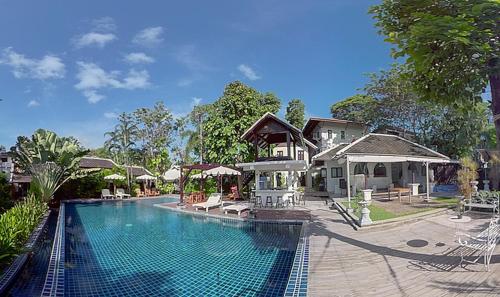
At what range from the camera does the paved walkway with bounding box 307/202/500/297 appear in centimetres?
554

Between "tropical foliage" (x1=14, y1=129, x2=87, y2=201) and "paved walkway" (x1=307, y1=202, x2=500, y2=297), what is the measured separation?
2111 centimetres

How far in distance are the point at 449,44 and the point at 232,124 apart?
22.6m

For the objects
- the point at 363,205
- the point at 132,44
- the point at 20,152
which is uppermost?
the point at 132,44

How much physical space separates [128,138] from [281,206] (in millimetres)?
34077

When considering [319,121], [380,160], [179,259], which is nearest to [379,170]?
[380,160]

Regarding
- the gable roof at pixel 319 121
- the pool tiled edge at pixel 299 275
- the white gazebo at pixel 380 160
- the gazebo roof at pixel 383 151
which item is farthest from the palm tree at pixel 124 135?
the pool tiled edge at pixel 299 275

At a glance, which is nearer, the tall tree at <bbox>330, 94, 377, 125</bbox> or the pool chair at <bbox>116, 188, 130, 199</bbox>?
the pool chair at <bbox>116, 188, 130, 199</bbox>

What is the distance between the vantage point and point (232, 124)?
1087 inches

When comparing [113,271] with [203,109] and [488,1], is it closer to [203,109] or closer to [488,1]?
[488,1]

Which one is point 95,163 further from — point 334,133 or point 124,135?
point 334,133

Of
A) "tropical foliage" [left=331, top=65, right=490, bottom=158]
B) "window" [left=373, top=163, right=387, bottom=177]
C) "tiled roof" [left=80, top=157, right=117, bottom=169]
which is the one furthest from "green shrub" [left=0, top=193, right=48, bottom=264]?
"tropical foliage" [left=331, top=65, right=490, bottom=158]

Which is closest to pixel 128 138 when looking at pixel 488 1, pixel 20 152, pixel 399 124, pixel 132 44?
pixel 20 152

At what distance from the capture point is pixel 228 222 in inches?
663

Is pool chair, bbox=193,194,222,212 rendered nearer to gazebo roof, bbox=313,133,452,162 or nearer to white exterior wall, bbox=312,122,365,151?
gazebo roof, bbox=313,133,452,162
